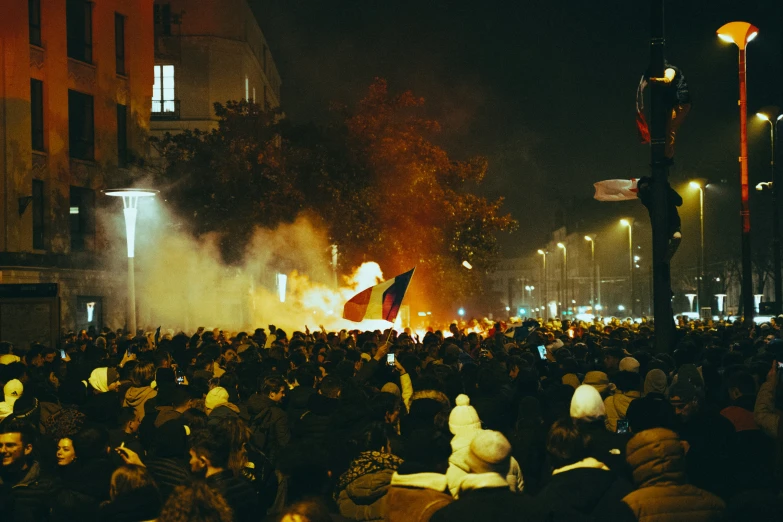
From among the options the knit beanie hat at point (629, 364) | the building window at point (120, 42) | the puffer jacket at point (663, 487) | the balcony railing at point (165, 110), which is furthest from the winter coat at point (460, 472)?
the balcony railing at point (165, 110)

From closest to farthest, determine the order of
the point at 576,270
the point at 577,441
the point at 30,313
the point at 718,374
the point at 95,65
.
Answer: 1. the point at 577,441
2. the point at 718,374
3. the point at 30,313
4. the point at 95,65
5. the point at 576,270

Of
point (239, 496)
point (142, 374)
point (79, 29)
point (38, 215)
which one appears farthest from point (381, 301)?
point (79, 29)

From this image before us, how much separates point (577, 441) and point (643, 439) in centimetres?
54

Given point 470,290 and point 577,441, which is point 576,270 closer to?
point 470,290

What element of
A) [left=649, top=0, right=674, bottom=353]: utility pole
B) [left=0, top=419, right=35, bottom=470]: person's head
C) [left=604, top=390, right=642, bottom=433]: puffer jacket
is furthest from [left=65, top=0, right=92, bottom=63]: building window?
[left=0, top=419, right=35, bottom=470]: person's head

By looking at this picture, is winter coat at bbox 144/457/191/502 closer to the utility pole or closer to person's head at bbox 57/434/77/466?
person's head at bbox 57/434/77/466

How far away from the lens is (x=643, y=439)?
17.4 feet

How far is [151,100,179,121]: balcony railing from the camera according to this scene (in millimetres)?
50844

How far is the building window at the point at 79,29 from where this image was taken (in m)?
33.9

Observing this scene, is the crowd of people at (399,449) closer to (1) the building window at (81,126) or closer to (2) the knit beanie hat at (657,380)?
(2) the knit beanie hat at (657,380)

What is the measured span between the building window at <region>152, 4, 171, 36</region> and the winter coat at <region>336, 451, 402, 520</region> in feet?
155

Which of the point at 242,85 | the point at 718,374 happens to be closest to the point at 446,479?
the point at 718,374

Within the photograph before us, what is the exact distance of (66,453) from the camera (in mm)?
6172

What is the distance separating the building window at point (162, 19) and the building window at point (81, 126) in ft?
55.7
